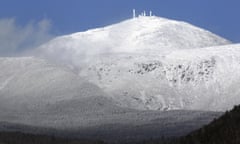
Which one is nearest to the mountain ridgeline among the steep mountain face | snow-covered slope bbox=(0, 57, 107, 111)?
snow-covered slope bbox=(0, 57, 107, 111)

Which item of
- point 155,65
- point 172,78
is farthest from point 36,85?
point 172,78

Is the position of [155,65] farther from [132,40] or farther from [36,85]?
[132,40]

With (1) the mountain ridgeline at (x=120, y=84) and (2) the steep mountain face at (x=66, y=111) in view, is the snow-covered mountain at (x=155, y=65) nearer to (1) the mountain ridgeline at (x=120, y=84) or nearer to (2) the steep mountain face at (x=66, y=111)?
(1) the mountain ridgeline at (x=120, y=84)

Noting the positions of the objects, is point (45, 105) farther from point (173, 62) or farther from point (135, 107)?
point (173, 62)

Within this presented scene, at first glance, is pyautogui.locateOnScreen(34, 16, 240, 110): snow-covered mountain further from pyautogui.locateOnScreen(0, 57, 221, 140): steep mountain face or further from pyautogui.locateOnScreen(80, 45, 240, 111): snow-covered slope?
pyautogui.locateOnScreen(0, 57, 221, 140): steep mountain face

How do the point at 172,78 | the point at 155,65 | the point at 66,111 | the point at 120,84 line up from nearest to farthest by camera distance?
the point at 66,111 → the point at 120,84 → the point at 172,78 → the point at 155,65

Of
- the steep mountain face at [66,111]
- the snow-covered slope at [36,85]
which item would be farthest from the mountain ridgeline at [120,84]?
the steep mountain face at [66,111]

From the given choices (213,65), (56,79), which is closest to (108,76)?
(56,79)
